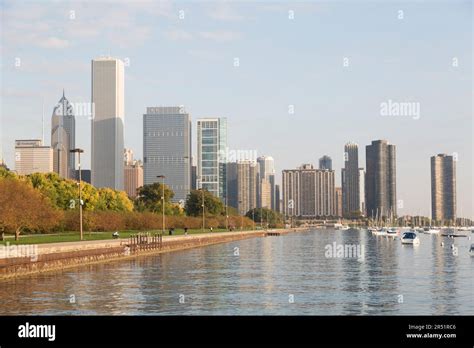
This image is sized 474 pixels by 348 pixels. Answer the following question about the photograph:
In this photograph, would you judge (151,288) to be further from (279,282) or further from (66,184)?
(66,184)

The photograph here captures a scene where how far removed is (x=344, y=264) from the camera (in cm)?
7156

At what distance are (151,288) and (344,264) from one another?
30638 millimetres

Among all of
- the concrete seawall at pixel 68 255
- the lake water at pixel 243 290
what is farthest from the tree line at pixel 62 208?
the lake water at pixel 243 290

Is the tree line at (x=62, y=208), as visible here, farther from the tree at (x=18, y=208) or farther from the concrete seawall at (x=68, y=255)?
the concrete seawall at (x=68, y=255)

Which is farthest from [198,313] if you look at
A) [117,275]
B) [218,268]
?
[218,268]

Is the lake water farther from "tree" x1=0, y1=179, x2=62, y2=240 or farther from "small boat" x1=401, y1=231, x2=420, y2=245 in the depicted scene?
"small boat" x1=401, y1=231, x2=420, y2=245

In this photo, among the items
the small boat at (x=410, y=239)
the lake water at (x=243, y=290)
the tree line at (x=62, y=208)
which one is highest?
the tree line at (x=62, y=208)

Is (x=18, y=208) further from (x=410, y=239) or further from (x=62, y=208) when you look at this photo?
(x=410, y=239)

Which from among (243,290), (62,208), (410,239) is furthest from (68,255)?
(410,239)

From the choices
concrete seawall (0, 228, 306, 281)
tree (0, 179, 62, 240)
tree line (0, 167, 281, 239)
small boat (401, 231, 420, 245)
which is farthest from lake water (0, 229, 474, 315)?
small boat (401, 231, 420, 245)

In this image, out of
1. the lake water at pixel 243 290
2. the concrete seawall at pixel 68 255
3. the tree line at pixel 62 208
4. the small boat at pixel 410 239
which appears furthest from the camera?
the small boat at pixel 410 239

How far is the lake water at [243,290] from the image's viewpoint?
36031 millimetres

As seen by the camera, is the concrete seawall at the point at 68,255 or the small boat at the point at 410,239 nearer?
the concrete seawall at the point at 68,255

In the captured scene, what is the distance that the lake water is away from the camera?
118 feet
